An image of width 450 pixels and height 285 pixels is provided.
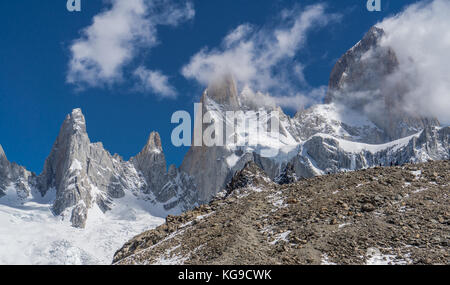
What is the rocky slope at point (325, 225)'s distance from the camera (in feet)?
83.5

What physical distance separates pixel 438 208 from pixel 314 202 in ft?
28.9

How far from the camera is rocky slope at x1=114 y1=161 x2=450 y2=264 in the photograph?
83.5ft

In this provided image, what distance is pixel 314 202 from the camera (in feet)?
110

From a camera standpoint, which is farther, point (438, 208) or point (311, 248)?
point (438, 208)

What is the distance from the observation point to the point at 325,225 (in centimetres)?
2916
